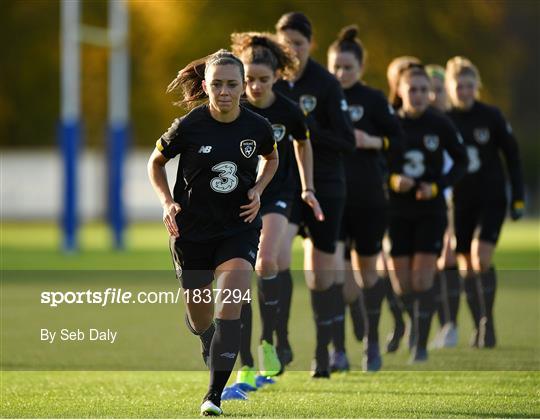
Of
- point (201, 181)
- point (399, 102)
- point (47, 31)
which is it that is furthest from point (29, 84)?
point (201, 181)

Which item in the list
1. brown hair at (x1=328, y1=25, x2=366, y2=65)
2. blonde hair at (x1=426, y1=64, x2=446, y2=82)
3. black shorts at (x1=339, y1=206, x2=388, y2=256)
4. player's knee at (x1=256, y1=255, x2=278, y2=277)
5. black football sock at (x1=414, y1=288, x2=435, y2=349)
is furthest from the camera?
blonde hair at (x1=426, y1=64, x2=446, y2=82)

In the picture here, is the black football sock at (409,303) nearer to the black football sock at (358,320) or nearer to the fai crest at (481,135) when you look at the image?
the black football sock at (358,320)

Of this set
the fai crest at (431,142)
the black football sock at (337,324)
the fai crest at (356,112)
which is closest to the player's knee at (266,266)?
the black football sock at (337,324)

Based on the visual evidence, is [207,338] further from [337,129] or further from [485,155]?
[485,155]

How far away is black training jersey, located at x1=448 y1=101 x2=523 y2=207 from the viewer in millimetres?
12609

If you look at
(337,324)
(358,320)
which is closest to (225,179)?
(337,324)

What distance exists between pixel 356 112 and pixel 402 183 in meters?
0.81

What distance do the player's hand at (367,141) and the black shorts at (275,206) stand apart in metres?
1.41

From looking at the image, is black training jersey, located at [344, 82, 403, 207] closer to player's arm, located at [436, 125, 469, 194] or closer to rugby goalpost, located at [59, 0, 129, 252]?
player's arm, located at [436, 125, 469, 194]

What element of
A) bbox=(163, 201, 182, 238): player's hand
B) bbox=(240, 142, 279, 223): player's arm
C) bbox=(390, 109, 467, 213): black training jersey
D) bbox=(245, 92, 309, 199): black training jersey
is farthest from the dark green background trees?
bbox=(163, 201, 182, 238): player's hand

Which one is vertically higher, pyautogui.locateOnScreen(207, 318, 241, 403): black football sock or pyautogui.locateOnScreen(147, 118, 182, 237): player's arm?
pyautogui.locateOnScreen(147, 118, 182, 237): player's arm

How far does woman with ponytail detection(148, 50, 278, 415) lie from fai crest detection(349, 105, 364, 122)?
118 inches

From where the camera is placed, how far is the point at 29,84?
44125 mm

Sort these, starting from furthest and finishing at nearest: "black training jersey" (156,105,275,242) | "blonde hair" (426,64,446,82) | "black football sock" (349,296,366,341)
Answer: "blonde hair" (426,64,446,82) → "black football sock" (349,296,366,341) → "black training jersey" (156,105,275,242)
